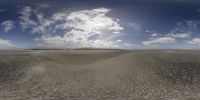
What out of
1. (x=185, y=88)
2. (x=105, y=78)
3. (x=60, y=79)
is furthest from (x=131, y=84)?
(x=60, y=79)

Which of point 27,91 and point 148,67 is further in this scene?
point 148,67

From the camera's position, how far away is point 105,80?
27.2 meters

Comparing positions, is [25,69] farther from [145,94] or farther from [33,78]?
[145,94]

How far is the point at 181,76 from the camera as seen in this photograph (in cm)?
2798

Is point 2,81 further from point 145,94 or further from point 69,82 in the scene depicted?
point 145,94

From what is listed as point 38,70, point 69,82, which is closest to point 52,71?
point 38,70

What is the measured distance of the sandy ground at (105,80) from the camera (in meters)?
22.0

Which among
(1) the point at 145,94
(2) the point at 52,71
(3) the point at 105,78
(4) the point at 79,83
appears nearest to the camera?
(1) the point at 145,94

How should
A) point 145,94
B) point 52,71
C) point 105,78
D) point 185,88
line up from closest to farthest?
point 145,94, point 185,88, point 105,78, point 52,71

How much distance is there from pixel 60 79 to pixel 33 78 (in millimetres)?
3084

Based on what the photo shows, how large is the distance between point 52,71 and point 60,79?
10.8ft

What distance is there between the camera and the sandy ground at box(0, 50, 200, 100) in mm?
22031

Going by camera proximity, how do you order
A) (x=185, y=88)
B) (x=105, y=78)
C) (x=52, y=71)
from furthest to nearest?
1. (x=52, y=71)
2. (x=105, y=78)
3. (x=185, y=88)

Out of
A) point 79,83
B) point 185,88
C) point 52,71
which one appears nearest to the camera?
point 185,88
